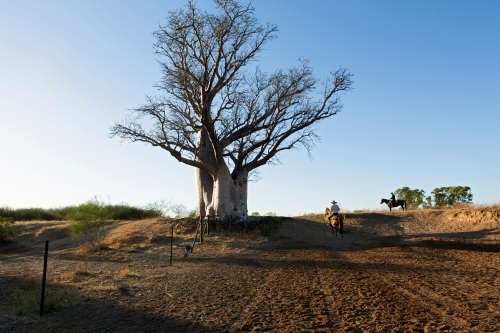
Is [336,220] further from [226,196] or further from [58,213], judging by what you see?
[58,213]

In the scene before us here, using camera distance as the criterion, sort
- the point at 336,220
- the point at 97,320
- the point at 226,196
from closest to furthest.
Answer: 1. the point at 97,320
2. the point at 336,220
3. the point at 226,196

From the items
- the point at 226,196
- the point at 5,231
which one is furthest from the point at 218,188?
the point at 5,231

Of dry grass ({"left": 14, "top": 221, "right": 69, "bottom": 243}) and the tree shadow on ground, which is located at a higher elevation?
dry grass ({"left": 14, "top": 221, "right": 69, "bottom": 243})

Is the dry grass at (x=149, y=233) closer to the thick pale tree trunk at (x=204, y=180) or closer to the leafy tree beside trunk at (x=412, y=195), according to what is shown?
the thick pale tree trunk at (x=204, y=180)

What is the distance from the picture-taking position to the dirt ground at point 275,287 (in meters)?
7.34

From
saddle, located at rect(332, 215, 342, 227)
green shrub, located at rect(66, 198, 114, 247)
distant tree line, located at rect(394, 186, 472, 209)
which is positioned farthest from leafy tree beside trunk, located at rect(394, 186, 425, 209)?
green shrub, located at rect(66, 198, 114, 247)

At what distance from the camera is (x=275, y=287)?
10.8 m

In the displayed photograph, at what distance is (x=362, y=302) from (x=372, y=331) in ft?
6.74

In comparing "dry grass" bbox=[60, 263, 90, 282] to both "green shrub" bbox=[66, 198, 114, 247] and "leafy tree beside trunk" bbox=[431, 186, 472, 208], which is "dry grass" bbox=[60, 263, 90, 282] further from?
"leafy tree beside trunk" bbox=[431, 186, 472, 208]

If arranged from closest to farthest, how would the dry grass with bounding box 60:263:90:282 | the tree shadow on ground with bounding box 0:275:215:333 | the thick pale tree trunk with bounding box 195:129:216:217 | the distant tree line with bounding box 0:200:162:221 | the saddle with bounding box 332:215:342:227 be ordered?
the tree shadow on ground with bounding box 0:275:215:333
the dry grass with bounding box 60:263:90:282
the saddle with bounding box 332:215:342:227
the thick pale tree trunk with bounding box 195:129:216:217
the distant tree line with bounding box 0:200:162:221

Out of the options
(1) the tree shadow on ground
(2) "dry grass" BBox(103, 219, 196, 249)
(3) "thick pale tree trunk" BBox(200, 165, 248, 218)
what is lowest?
(1) the tree shadow on ground

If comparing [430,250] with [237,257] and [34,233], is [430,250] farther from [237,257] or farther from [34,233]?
[34,233]

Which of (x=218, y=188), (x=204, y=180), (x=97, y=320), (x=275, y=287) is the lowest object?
(x=97, y=320)

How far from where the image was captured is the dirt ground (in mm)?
7336
